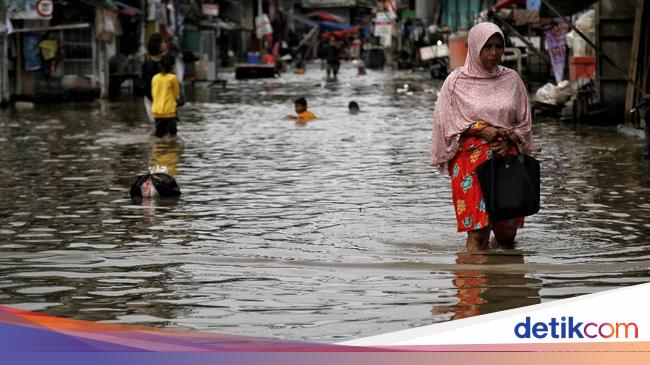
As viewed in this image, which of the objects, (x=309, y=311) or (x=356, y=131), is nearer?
(x=309, y=311)

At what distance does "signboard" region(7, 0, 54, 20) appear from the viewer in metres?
29.5

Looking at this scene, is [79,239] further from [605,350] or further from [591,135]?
[591,135]

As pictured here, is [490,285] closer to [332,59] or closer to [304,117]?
[304,117]

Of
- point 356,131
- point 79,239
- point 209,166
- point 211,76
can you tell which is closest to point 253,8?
point 211,76

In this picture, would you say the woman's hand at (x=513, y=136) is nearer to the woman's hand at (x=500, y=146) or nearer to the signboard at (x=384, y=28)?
the woman's hand at (x=500, y=146)

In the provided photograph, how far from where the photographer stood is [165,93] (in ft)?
60.7

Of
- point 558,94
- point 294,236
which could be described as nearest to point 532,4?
point 558,94

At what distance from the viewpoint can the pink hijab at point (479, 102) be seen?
8578 millimetres

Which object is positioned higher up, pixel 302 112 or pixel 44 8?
pixel 44 8

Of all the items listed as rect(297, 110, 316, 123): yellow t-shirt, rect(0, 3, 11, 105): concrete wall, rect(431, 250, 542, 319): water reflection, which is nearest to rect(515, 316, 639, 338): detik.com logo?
rect(431, 250, 542, 319): water reflection

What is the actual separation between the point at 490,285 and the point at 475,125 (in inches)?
47.5

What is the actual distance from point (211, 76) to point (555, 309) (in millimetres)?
40544

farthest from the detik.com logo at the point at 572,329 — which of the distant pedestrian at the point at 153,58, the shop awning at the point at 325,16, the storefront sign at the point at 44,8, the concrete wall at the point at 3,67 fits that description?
the shop awning at the point at 325,16

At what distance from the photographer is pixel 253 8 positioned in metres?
85.5
